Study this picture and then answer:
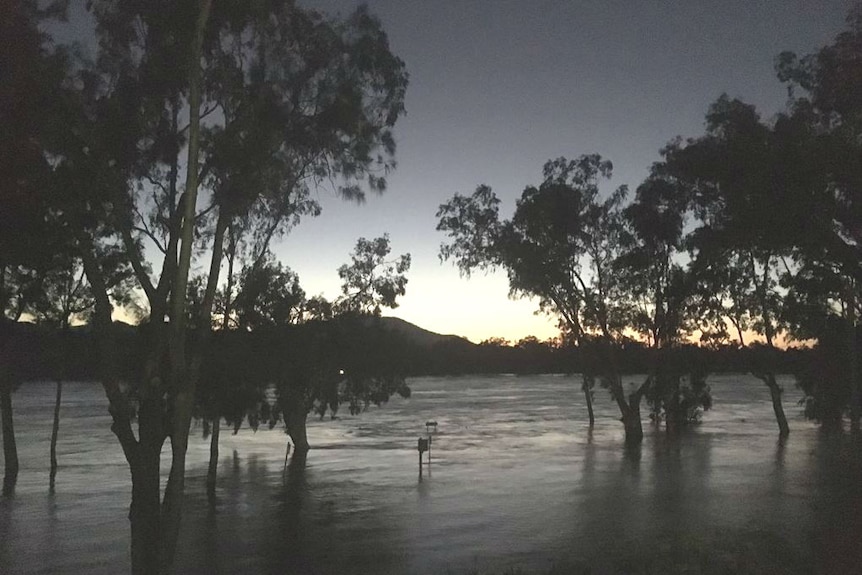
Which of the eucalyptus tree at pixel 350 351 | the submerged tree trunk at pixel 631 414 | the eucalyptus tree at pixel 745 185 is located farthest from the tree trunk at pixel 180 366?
the submerged tree trunk at pixel 631 414

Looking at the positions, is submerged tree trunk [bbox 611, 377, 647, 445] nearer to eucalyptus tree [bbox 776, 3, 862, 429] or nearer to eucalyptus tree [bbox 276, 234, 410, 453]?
eucalyptus tree [bbox 276, 234, 410, 453]

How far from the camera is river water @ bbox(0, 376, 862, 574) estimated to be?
48.2 feet

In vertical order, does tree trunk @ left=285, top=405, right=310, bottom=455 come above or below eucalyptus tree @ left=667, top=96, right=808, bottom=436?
below

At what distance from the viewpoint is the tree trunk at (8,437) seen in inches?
1182

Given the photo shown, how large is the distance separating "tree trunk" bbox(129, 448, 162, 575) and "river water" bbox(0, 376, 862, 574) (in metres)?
4.48

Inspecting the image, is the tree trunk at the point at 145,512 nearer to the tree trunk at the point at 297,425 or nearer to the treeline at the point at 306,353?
A: the treeline at the point at 306,353

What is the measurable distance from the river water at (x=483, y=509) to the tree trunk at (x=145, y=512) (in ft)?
14.7

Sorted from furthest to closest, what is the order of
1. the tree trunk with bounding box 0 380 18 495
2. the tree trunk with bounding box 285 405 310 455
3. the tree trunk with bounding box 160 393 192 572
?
1. the tree trunk with bounding box 285 405 310 455
2. the tree trunk with bounding box 0 380 18 495
3. the tree trunk with bounding box 160 393 192 572

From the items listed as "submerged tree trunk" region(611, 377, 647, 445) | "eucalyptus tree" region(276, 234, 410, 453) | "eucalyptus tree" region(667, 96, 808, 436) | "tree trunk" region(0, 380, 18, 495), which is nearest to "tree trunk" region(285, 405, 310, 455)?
"eucalyptus tree" region(276, 234, 410, 453)

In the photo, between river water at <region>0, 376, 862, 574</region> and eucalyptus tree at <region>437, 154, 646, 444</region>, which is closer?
river water at <region>0, 376, 862, 574</region>

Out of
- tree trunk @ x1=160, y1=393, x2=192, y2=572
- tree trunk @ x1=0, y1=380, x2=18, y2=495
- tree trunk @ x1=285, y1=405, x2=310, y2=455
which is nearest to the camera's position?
tree trunk @ x1=160, y1=393, x2=192, y2=572

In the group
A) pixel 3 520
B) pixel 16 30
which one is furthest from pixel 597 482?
pixel 16 30

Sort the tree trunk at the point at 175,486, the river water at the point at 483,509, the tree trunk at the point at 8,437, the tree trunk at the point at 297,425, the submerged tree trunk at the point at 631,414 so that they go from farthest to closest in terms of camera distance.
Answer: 1. the submerged tree trunk at the point at 631,414
2. the tree trunk at the point at 297,425
3. the tree trunk at the point at 8,437
4. the river water at the point at 483,509
5. the tree trunk at the point at 175,486

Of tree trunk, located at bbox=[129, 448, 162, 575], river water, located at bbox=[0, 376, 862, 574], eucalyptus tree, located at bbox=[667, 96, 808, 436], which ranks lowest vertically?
river water, located at bbox=[0, 376, 862, 574]
